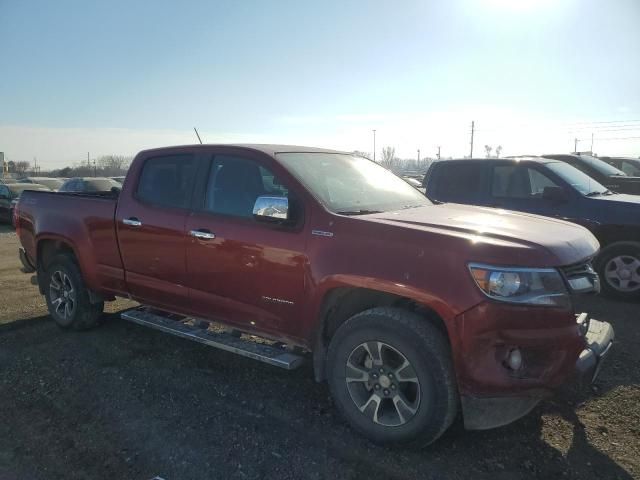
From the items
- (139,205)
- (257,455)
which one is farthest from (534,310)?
(139,205)

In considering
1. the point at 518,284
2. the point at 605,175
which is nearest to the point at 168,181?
the point at 518,284

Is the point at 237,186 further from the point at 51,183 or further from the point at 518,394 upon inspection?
the point at 51,183

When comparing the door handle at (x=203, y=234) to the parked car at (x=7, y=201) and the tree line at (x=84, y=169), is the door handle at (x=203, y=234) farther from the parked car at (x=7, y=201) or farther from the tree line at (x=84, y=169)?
the tree line at (x=84, y=169)

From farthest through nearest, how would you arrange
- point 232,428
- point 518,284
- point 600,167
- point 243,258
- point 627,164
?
1. point 627,164
2. point 600,167
3. point 243,258
4. point 232,428
5. point 518,284

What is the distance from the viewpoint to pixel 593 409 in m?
3.49

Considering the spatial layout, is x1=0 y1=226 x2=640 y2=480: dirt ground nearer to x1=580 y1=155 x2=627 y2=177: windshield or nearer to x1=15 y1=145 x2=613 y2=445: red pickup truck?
x1=15 y1=145 x2=613 y2=445: red pickup truck

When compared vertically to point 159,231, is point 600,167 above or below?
above

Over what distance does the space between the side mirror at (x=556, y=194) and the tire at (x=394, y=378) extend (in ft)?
14.3

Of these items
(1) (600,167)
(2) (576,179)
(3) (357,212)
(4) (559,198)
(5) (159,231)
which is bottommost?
(5) (159,231)

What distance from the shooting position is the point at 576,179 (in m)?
6.79

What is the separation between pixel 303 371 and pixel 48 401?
2.02 m

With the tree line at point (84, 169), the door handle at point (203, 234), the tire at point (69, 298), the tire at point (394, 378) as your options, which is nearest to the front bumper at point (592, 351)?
the tire at point (394, 378)

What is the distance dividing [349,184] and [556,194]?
149 inches

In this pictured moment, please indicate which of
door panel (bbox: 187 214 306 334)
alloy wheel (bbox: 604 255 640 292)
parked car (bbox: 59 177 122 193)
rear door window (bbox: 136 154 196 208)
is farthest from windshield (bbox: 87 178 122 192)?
alloy wheel (bbox: 604 255 640 292)
